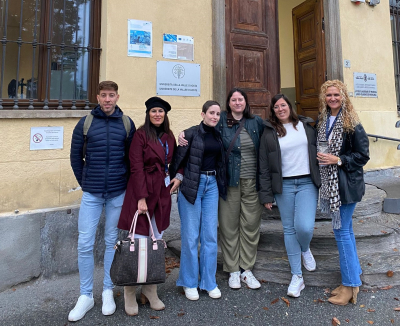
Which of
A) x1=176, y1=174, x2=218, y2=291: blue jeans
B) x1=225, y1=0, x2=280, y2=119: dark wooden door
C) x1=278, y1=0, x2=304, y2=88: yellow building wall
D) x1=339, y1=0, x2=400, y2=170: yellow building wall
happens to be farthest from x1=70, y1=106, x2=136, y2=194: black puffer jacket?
x1=278, y1=0, x2=304, y2=88: yellow building wall

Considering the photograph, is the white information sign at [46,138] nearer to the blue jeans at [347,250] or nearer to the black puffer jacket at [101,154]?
the black puffer jacket at [101,154]

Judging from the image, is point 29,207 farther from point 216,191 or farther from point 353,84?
point 353,84

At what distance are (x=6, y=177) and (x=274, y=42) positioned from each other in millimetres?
4458

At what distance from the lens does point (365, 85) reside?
5480mm

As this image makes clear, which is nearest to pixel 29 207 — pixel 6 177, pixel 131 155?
pixel 6 177

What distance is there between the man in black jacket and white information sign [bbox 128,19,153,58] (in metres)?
1.58

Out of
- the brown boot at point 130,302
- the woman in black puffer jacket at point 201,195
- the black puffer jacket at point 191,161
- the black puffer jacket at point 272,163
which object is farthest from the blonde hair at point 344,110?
the brown boot at point 130,302

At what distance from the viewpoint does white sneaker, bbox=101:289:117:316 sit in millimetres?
2674

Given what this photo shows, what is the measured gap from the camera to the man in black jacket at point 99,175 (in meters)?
2.67

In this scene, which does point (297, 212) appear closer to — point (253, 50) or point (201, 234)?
point (201, 234)

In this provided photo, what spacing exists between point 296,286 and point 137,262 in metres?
1.57

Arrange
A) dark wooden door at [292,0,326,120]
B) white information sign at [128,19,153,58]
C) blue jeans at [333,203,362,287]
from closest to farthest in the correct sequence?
blue jeans at [333,203,362,287] → white information sign at [128,19,153,58] → dark wooden door at [292,0,326,120]

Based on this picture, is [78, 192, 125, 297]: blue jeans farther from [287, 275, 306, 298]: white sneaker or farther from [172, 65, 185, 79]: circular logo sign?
[172, 65, 185, 79]: circular logo sign

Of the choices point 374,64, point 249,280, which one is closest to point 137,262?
point 249,280
